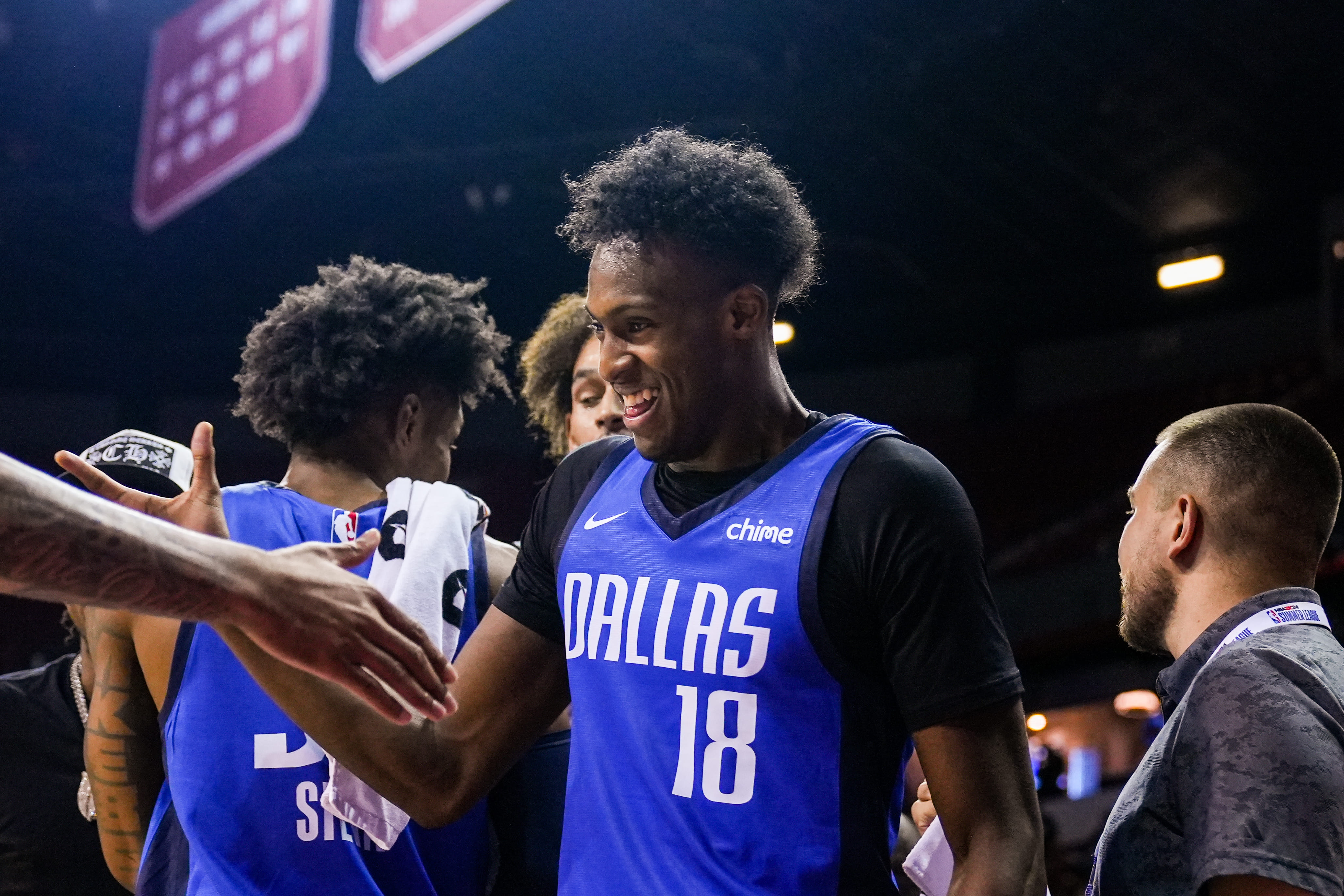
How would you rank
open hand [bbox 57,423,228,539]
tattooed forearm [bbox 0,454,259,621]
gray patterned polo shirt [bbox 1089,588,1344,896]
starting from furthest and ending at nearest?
1. open hand [bbox 57,423,228,539]
2. gray patterned polo shirt [bbox 1089,588,1344,896]
3. tattooed forearm [bbox 0,454,259,621]

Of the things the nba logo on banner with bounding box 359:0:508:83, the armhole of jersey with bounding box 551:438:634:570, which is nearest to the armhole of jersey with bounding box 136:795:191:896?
the armhole of jersey with bounding box 551:438:634:570

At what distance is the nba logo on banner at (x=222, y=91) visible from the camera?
Answer: 5.11m

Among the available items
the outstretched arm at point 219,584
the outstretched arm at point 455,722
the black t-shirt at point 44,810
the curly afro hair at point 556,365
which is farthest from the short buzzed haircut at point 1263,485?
the black t-shirt at point 44,810

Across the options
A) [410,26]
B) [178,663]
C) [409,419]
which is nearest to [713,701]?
[178,663]

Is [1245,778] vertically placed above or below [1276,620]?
below

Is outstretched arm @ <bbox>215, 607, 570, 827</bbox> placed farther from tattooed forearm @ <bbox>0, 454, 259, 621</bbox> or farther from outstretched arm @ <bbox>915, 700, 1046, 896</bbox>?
outstretched arm @ <bbox>915, 700, 1046, 896</bbox>

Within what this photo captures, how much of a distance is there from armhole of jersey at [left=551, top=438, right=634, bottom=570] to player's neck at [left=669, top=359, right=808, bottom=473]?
0.44ft

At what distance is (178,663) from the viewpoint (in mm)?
2098

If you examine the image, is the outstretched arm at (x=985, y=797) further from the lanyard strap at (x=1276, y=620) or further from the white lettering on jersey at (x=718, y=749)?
the lanyard strap at (x=1276, y=620)

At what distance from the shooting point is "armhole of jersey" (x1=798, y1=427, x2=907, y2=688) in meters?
1.54

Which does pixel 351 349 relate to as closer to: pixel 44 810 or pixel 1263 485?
pixel 44 810

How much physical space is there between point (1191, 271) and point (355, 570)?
10573 millimetres

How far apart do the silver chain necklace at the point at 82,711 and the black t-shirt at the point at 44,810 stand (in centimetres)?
3

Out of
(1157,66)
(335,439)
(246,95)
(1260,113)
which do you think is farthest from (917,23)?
(335,439)
